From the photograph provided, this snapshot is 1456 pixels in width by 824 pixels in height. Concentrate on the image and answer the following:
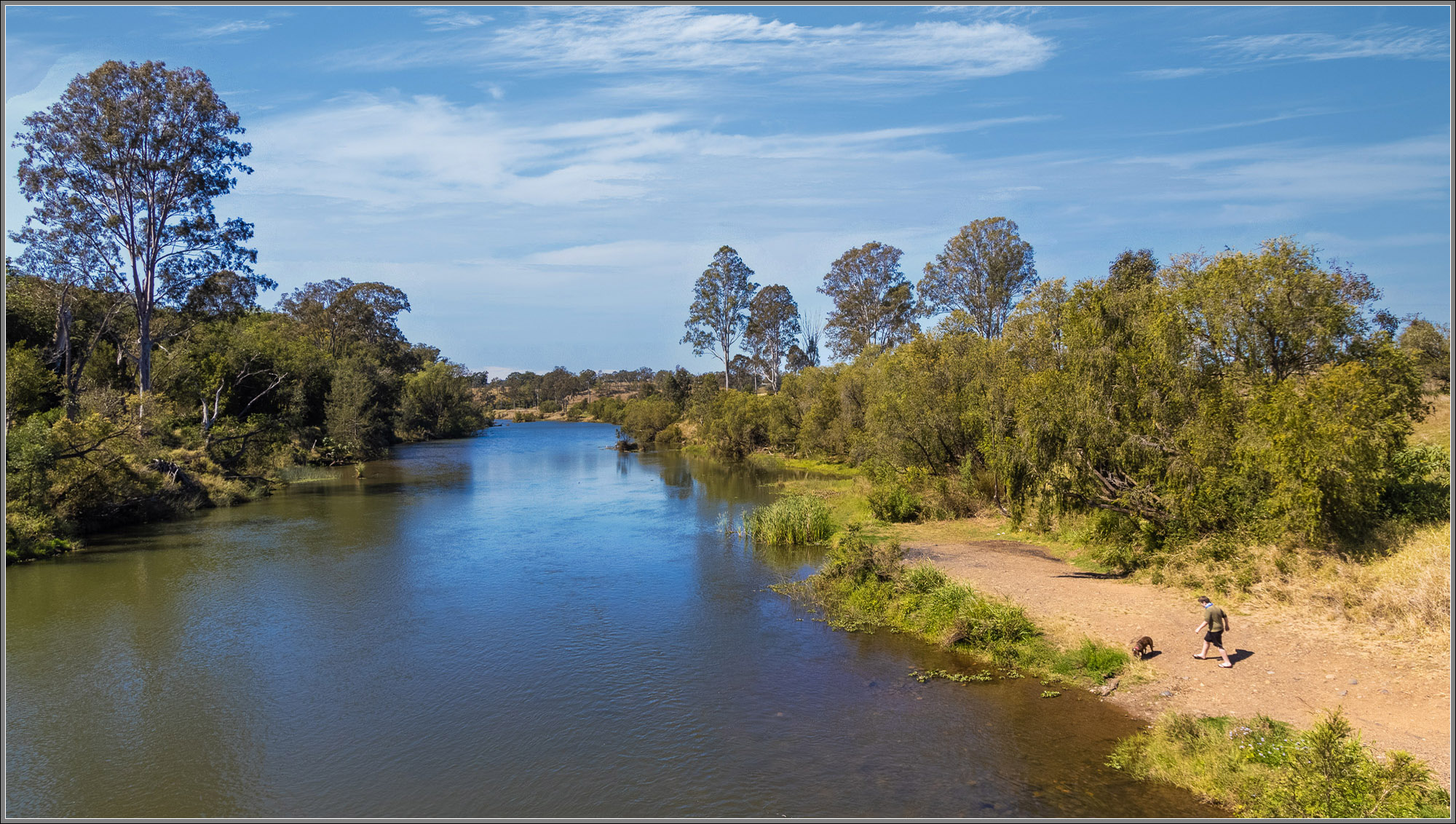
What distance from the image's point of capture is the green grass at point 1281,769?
27.8ft

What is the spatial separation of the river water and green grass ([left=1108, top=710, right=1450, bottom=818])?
0.42 m

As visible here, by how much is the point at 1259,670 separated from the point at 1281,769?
3508mm

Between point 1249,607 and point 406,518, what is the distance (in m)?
30.2

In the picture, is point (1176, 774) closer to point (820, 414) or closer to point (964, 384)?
point (964, 384)

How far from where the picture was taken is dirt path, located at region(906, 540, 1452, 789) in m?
10.3

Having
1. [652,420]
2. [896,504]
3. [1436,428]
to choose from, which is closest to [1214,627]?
[896,504]

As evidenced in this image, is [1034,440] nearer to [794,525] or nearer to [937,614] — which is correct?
[937,614]

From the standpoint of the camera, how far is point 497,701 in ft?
44.3

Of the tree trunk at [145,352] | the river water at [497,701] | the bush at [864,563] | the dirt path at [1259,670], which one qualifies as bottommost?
the river water at [497,701]

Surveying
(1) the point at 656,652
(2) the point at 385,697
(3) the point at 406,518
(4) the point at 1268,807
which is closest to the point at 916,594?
(1) the point at 656,652

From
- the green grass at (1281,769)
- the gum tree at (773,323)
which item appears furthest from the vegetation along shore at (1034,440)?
the gum tree at (773,323)

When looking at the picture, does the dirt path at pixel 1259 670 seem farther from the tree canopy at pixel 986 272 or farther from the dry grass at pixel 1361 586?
the tree canopy at pixel 986 272

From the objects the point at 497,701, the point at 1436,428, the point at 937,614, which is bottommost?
the point at 497,701

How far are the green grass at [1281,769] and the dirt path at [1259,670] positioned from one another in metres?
0.54
